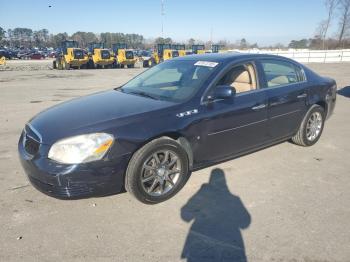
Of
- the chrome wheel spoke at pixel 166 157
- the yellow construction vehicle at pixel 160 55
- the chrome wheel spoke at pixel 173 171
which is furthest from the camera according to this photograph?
the yellow construction vehicle at pixel 160 55

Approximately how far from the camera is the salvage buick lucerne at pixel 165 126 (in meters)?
3.22

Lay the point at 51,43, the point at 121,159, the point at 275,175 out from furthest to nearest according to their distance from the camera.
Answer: the point at 51,43 → the point at 275,175 → the point at 121,159

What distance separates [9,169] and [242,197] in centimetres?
319

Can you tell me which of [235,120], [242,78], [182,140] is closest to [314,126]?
[242,78]

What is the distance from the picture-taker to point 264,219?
131 inches

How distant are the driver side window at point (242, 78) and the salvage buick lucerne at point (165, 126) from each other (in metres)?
0.01

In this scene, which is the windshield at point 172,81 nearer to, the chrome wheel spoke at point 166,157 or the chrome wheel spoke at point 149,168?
the chrome wheel spoke at point 166,157

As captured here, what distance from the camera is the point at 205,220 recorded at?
332 cm

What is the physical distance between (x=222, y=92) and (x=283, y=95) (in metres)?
1.39

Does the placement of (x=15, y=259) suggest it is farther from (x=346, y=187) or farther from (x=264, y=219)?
(x=346, y=187)

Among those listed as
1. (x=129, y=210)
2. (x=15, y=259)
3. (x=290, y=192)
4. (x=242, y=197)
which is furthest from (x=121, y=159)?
(x=290, y=192)

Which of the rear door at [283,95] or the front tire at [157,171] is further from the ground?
the rear door at [283,95]

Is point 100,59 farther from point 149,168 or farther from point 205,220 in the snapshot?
point 205,220

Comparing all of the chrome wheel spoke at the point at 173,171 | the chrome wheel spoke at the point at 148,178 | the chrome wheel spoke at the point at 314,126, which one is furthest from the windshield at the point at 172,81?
the chrome wheel spoke at the point at 314,126
